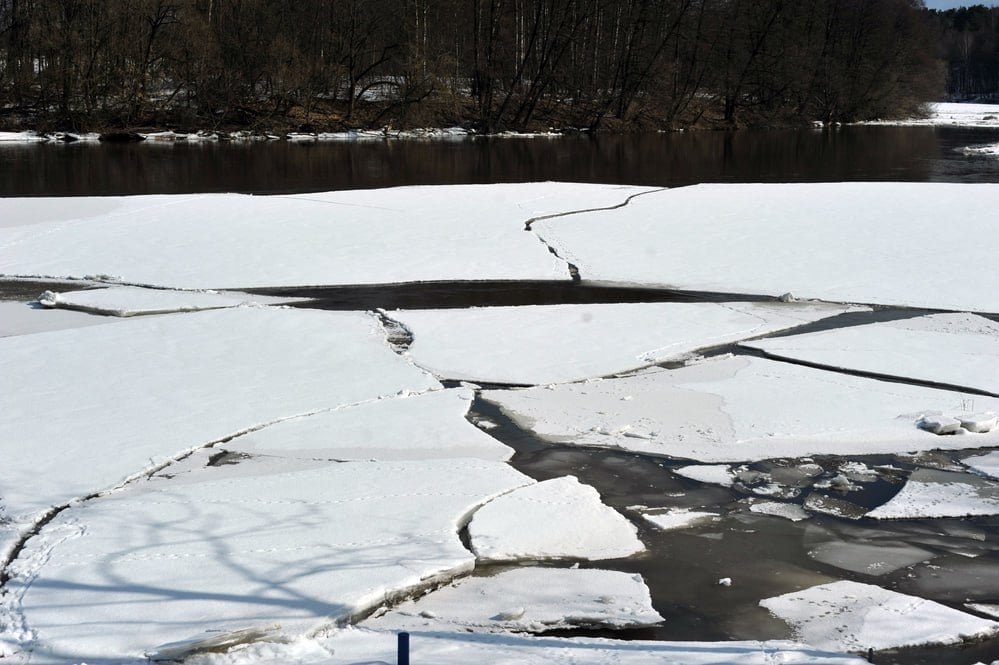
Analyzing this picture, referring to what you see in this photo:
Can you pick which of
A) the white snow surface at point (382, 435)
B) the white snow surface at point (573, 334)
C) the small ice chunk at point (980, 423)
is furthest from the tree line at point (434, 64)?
the small ice chunk at point (980, 423)

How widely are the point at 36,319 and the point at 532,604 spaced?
6285mm

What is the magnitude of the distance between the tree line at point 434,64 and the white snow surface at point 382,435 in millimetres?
32062

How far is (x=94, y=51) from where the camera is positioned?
3550 cm

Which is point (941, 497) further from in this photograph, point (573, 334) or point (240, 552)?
point (573, 334)

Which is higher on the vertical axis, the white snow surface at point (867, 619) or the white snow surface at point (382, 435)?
the white snow surface at point (382, 435)

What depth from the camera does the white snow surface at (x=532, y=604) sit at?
12.2 feet

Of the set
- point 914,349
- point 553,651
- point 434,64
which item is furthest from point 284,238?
point 434,64

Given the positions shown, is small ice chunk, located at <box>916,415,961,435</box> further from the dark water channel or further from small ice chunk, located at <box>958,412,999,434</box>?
the dark water channel

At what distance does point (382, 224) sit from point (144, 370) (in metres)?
7.00

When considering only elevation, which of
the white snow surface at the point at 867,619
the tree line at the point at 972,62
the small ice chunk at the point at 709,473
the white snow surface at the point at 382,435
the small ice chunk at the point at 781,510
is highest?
the tree line at the point at 972,62

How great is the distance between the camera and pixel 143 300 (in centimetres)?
931

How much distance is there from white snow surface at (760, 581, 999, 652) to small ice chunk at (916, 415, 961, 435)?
2159 mm

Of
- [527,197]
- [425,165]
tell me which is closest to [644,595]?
[527,197]

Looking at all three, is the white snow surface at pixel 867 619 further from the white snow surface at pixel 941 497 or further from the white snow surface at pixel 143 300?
the white snow surface at pixel 143 300
